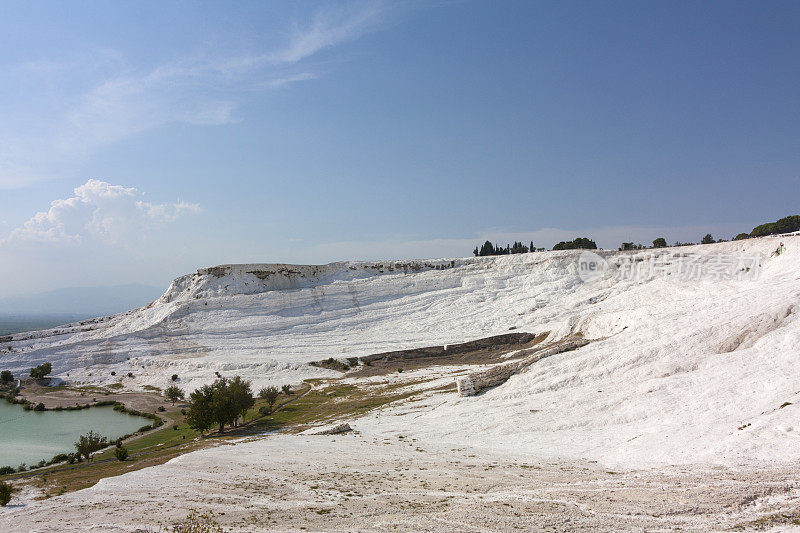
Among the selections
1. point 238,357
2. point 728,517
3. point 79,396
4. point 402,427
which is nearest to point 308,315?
point 238,357

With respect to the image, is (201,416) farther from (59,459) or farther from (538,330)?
(538,330)

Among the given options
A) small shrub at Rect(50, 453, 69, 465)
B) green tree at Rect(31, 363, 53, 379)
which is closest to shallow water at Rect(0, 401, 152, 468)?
small shrub at Rect(50, 453, 69, 465)

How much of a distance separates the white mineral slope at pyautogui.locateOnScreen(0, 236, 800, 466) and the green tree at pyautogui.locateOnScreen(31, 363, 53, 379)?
2212 millimetres

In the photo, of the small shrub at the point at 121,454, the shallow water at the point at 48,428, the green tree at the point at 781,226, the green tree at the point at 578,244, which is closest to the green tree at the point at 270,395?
the shallow water at the point at 48,428

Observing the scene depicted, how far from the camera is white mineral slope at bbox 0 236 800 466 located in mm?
23047

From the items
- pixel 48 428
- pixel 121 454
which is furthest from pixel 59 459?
pixel 48 428

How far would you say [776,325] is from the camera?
94.5 ft

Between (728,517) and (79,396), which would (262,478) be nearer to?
(728,517)

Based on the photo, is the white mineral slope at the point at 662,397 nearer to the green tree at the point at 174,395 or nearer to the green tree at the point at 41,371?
the green tree at the point at 174,395

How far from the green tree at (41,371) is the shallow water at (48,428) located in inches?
448

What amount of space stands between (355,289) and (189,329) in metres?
31.7

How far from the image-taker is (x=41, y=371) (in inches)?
2726

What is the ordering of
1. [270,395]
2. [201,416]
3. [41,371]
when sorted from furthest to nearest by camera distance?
1. [41,371]
2. [270,395]
3. [201,416]

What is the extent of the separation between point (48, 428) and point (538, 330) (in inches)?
2371
